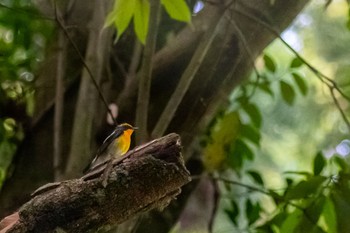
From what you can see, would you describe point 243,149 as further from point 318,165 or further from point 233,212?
point 318,165

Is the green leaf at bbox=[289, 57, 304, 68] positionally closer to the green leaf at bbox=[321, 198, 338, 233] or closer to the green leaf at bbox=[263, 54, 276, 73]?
the green leaf at bbox=[263, 54, 276, 73]

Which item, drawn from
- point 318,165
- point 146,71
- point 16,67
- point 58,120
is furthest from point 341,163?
point 16,67

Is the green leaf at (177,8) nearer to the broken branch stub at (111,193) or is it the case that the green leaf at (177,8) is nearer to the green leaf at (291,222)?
the broken branch stub at (111,193)

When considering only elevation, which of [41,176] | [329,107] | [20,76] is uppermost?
[20,76]

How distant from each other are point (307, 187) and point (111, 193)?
0.47m

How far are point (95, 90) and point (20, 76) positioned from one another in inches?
9.0

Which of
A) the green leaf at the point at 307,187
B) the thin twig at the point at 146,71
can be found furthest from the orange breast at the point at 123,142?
the green leaf at the point at 307,187

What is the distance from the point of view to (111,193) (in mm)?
615

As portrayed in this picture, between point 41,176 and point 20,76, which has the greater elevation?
point 20,76

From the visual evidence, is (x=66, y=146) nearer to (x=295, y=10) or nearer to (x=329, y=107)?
(x=295, y=10)

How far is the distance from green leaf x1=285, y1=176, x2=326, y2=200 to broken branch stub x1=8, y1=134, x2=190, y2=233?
0.42m

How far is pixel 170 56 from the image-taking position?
3.84 ft

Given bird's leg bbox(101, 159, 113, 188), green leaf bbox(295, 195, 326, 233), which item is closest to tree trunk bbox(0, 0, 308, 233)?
green leaf bbox(295, 195, 326, 233)

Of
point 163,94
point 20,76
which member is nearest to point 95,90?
point 163,94
